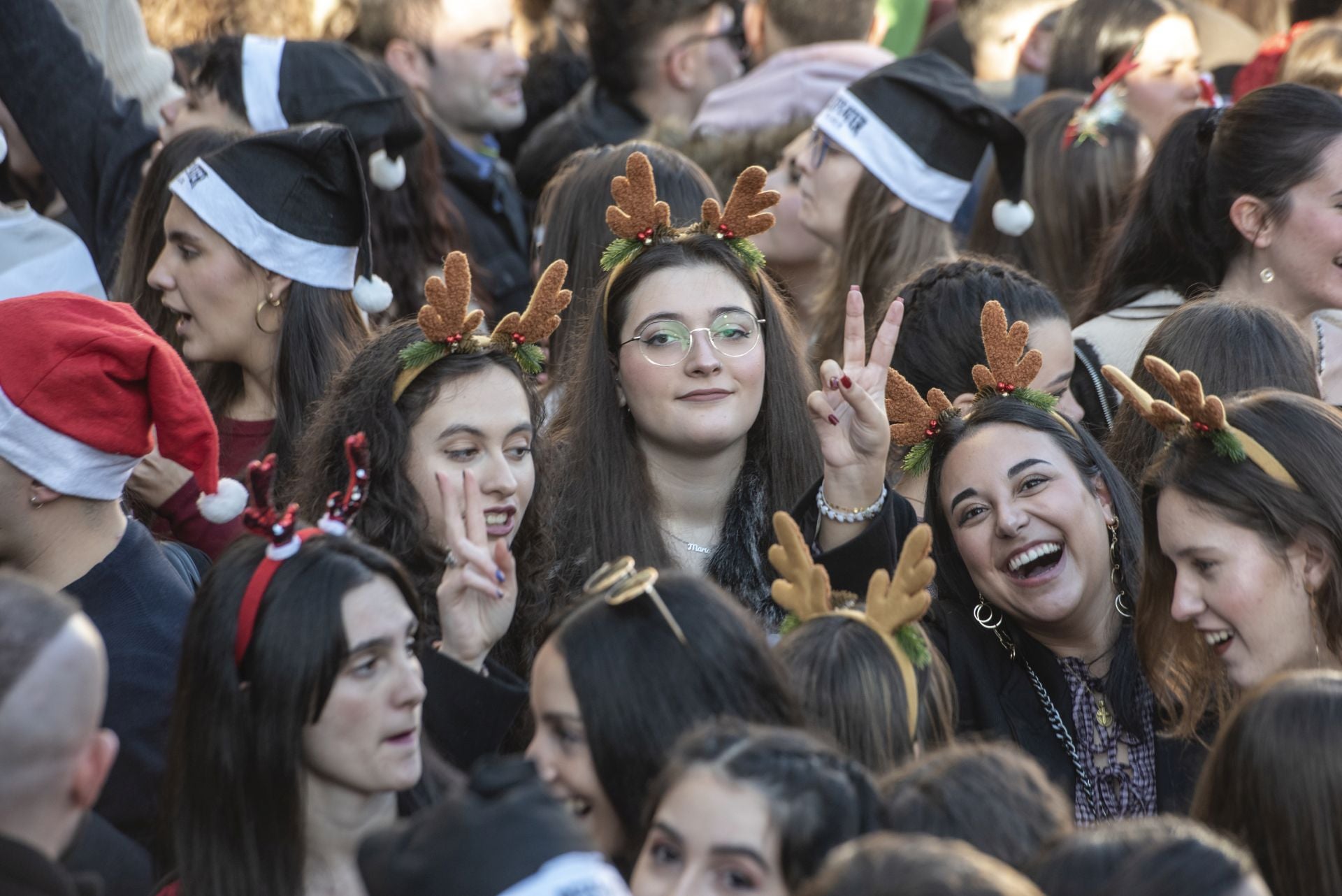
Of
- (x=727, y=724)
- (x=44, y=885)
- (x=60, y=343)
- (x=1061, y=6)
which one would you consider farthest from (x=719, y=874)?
(x=1061, y=6)

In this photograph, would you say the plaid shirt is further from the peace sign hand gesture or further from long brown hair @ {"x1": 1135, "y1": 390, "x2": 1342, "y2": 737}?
the peace sign hand gesture

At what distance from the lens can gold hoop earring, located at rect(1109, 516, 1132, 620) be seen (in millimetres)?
3762

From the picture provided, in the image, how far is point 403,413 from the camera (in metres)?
3.88

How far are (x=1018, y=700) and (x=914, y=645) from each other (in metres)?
0.72

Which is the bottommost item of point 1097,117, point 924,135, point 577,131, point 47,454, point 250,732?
point 250,732

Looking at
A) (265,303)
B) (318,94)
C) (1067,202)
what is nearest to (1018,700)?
(265,303)

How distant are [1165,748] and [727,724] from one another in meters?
1.41

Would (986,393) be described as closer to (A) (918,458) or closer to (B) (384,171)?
(A) (918,458)

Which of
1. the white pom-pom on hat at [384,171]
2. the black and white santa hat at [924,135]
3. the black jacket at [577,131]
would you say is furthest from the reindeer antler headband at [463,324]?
the black jacket at [577,131]

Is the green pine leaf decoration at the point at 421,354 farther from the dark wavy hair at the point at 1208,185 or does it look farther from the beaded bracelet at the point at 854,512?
the dark wavy hair at the point at 1208,185

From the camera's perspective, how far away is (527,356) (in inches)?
159

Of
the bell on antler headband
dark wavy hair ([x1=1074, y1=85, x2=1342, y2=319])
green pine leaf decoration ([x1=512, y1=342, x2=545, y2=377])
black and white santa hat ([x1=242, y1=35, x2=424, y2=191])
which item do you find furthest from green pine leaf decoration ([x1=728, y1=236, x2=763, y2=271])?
the bell on antler headband

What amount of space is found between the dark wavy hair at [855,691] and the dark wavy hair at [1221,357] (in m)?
1.34

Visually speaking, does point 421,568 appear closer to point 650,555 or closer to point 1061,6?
point 650,555
